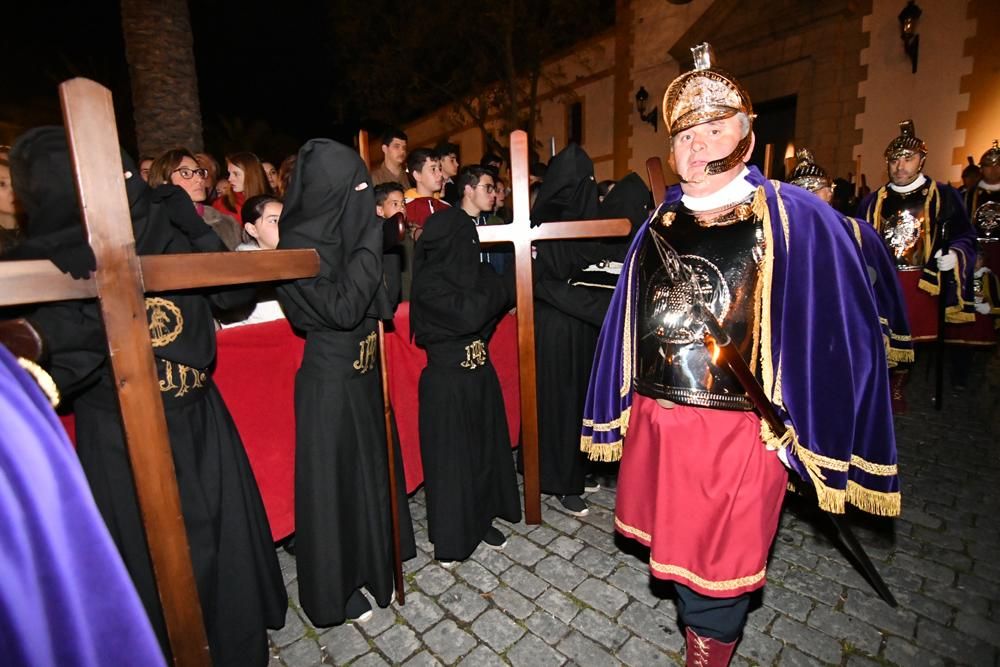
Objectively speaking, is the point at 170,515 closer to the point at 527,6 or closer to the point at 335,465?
the point at 335,465

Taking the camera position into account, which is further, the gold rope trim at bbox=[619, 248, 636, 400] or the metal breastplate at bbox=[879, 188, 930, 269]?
the metal breastplate at bbox=[879, 188, 930, 269]

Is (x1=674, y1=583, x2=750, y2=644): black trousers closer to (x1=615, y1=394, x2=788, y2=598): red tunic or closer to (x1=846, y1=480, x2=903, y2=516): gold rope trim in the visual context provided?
(x1=615, y1=394, x2=788, y2=598): red tunic

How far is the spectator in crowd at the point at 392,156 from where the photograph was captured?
5824mm

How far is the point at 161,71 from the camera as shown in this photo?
609 cm

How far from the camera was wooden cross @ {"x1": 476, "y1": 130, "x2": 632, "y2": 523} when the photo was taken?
3.19 meters

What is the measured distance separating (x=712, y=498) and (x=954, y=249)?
5151 mm

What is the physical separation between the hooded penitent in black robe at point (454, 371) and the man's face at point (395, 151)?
317 cm

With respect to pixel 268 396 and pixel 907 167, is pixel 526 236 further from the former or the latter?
pixel 907 167

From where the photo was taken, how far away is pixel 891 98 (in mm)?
10258

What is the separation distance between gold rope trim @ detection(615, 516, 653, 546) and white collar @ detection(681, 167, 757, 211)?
152 centimetres

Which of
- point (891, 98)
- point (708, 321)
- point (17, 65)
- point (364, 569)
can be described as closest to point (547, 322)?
point (708, 321)

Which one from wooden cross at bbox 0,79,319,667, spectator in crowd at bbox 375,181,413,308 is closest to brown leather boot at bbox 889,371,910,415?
spectator in crowd at bbox 375,181,413,308

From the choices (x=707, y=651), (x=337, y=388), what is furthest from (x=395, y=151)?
(x=707, y=651)

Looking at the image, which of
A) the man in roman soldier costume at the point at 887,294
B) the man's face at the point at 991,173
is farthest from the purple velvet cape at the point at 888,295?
the man's face at the point at 991,173
